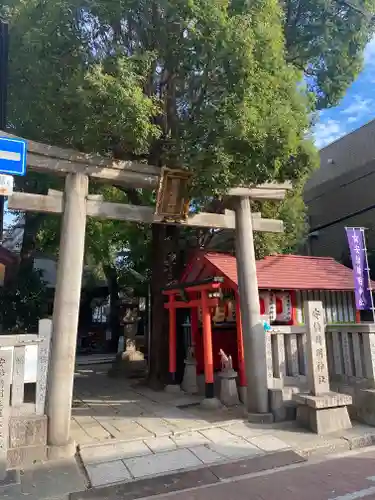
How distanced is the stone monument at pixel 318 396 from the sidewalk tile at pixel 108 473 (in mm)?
3308

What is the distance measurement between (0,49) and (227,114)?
3.87m

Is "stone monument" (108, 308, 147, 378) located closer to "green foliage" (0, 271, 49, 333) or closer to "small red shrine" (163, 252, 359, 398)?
"small red shrine" (163, 252, 359, 398)

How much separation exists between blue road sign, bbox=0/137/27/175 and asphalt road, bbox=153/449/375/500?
4707mm

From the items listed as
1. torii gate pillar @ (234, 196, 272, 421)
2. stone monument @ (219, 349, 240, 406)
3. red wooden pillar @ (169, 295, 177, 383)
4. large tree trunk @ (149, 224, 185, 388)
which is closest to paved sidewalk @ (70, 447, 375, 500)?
torii gate pillar @ (234, 196, 272, 421)

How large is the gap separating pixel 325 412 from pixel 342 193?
523 inches

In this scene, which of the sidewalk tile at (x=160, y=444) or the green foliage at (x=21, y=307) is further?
the green foliage at (x=21, y=307)

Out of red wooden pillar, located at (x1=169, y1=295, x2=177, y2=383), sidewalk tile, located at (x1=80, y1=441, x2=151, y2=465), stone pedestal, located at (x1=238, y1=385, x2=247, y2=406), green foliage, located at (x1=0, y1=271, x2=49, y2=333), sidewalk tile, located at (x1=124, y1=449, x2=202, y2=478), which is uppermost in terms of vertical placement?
green foliage, located at (x1=0, y1=271, x2=49, y2=333)

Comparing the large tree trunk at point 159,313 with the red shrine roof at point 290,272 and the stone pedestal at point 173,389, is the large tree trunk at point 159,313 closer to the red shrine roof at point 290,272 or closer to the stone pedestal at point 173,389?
the stone pedestal at point 173,389

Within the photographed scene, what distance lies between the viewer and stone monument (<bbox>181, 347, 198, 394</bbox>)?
11.1 m

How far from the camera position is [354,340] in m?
7.96

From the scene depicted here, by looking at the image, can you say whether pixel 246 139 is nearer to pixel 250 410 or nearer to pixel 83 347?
pixel 250 410

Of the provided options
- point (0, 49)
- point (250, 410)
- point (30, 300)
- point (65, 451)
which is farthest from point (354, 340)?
point (30, 300)

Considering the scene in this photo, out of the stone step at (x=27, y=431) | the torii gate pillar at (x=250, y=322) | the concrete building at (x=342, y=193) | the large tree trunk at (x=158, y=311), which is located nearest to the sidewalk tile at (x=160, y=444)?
the stone step at (x=27, y=431)

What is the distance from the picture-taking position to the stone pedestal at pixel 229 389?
31.4 ft
